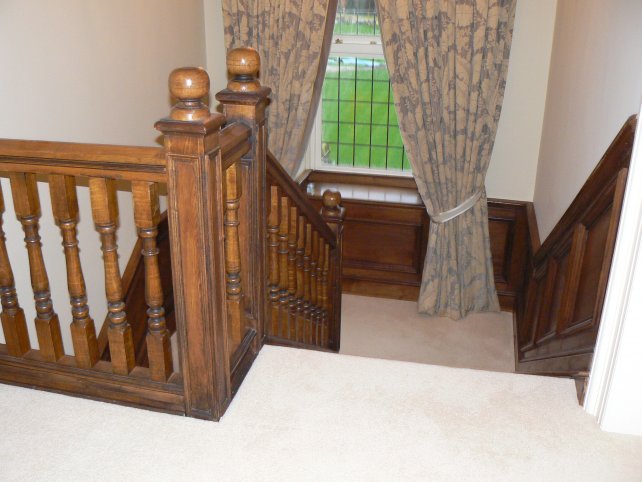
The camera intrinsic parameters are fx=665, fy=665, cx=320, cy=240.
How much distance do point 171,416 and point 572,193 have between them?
85.9 inches

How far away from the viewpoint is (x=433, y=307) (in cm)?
462

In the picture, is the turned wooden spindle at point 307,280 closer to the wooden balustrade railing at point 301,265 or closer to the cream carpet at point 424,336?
the wooden balustrade railing at point 301,265

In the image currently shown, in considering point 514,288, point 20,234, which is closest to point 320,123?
point 514,288

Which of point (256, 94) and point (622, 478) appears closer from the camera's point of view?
point (622, 478)

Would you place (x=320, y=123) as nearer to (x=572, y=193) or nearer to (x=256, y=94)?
(x=572, y=193)

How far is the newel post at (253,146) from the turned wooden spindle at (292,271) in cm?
62

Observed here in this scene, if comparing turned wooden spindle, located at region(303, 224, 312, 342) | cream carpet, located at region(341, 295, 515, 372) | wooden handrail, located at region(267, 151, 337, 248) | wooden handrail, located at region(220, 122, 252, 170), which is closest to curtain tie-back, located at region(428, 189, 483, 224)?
cream carpet, located at region(341, 295, 515, 372)

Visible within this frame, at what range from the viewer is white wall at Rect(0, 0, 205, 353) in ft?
9.06

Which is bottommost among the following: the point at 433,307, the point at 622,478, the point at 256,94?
the point at 433,307

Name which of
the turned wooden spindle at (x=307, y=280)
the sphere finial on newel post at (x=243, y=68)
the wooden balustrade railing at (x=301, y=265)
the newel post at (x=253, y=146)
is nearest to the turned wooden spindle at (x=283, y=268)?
the wooden balustrade railing at (x=301, y=265)

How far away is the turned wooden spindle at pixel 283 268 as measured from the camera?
103 inches

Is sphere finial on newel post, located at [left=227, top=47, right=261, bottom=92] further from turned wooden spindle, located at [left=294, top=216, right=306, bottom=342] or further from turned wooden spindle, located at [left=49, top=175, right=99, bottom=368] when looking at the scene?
turned wooden spindle, located at [left=294, top=216, right=306, bottom=342]

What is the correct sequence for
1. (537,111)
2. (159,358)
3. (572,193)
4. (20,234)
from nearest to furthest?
(159,358)
(20,234)
(572,193)
(537,111)

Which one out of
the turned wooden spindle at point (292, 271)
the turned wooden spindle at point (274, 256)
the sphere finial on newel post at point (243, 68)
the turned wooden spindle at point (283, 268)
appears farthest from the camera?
the turned wooden spindle at point (292, 271)
